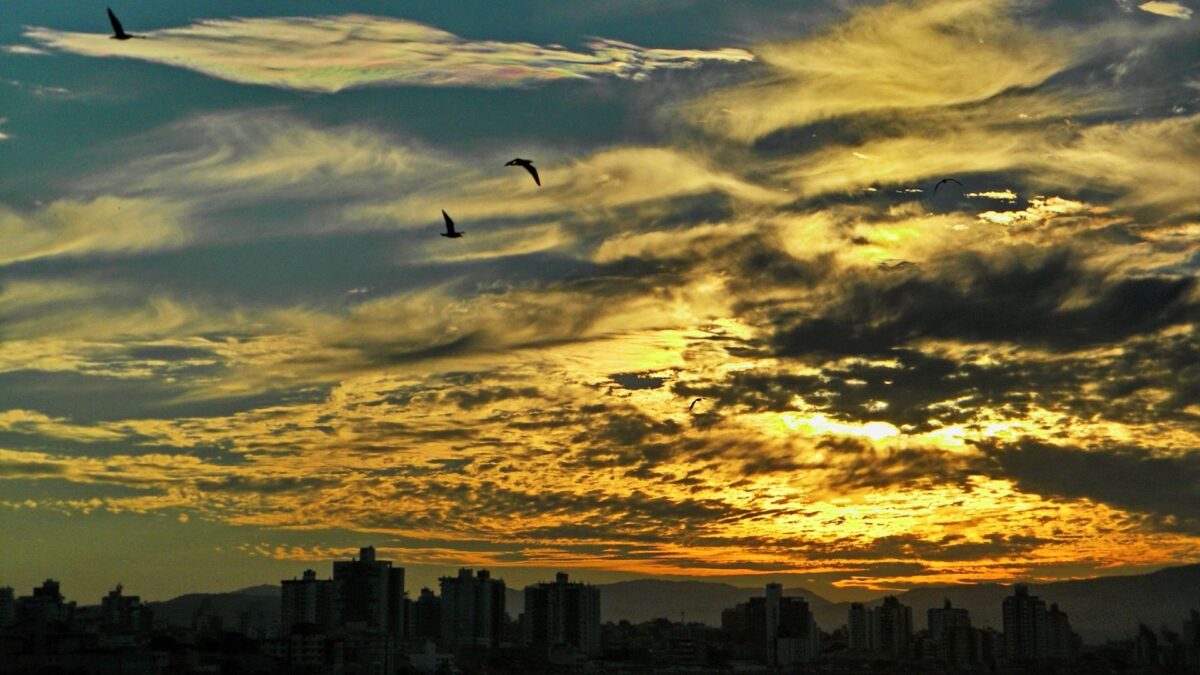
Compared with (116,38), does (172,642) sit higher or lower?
lower

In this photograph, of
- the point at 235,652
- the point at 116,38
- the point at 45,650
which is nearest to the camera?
the point at 116,38

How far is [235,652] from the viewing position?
638 ft

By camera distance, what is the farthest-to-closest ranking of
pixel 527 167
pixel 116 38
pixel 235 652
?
pixel 235 652
pixel 527 167
pixel 116 38

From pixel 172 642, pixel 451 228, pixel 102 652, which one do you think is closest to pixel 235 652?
pixel 172 642

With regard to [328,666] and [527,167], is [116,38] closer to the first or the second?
[527,167]

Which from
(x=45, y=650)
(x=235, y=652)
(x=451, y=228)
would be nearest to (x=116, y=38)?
(x=451, y=228)

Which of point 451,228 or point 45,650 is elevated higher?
point 451,228

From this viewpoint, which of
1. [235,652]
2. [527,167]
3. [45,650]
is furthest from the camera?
[235,652]

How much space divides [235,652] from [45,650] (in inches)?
1516

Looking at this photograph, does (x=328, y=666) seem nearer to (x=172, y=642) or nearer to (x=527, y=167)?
(x=172, y=642)

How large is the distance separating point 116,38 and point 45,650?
10913 centimetres

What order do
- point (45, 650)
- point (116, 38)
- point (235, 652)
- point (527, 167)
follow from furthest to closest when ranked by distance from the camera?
point (235, 652), point (45, 650), point (527, 167), point (116, 38)

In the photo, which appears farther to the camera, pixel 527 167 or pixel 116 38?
pixel 527 167

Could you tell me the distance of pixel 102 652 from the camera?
164 meters
